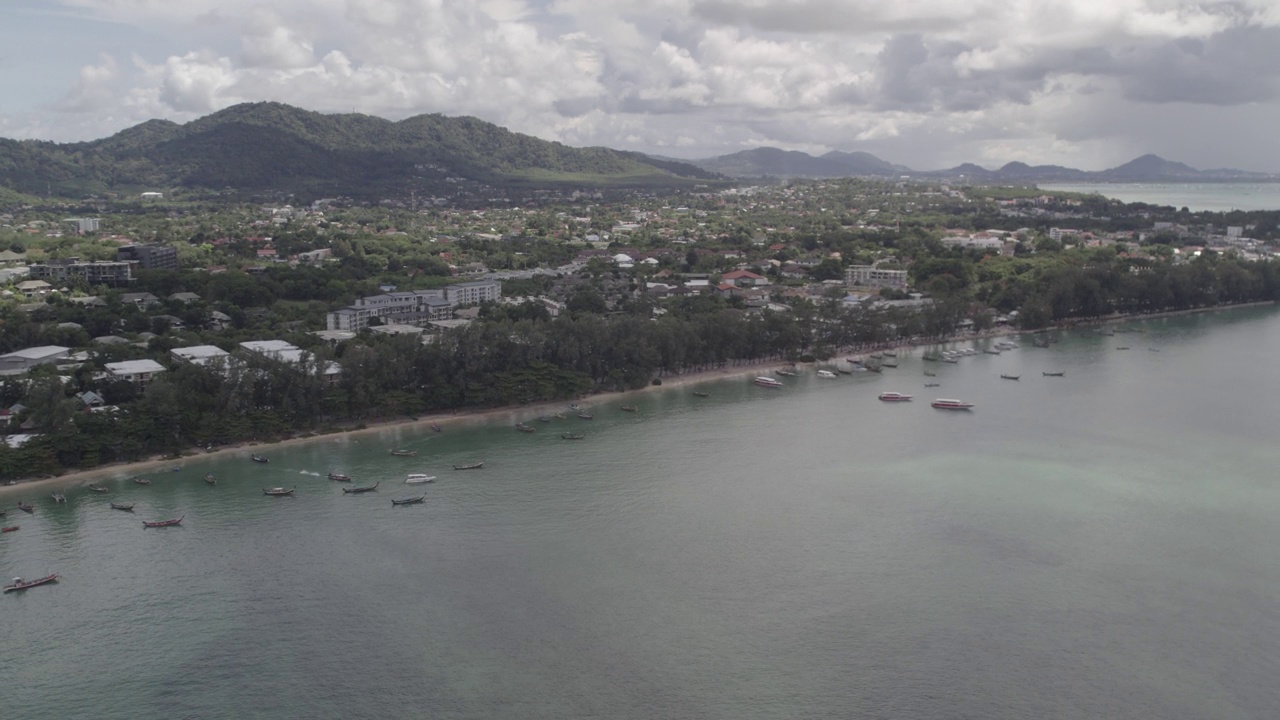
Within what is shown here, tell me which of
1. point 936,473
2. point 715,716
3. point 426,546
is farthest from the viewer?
point 936,473

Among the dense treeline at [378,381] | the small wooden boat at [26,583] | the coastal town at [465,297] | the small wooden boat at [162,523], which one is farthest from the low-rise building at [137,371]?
the small wooden boat at [26,583]

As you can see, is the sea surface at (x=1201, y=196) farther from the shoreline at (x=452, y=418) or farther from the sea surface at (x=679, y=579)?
the sea surface at (x=679, y=579)

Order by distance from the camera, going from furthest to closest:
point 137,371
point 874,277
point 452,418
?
point 874,277 < point 452,418 < point 137,371

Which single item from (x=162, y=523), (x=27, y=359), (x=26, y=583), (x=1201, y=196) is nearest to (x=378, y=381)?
(x=162, y=523)

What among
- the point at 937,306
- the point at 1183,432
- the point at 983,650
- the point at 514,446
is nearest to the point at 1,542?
the point at 514,446

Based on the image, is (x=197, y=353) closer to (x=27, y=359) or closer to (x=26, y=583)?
(x=27, y=359)

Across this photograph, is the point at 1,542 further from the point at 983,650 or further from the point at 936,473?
the point at 936,473
